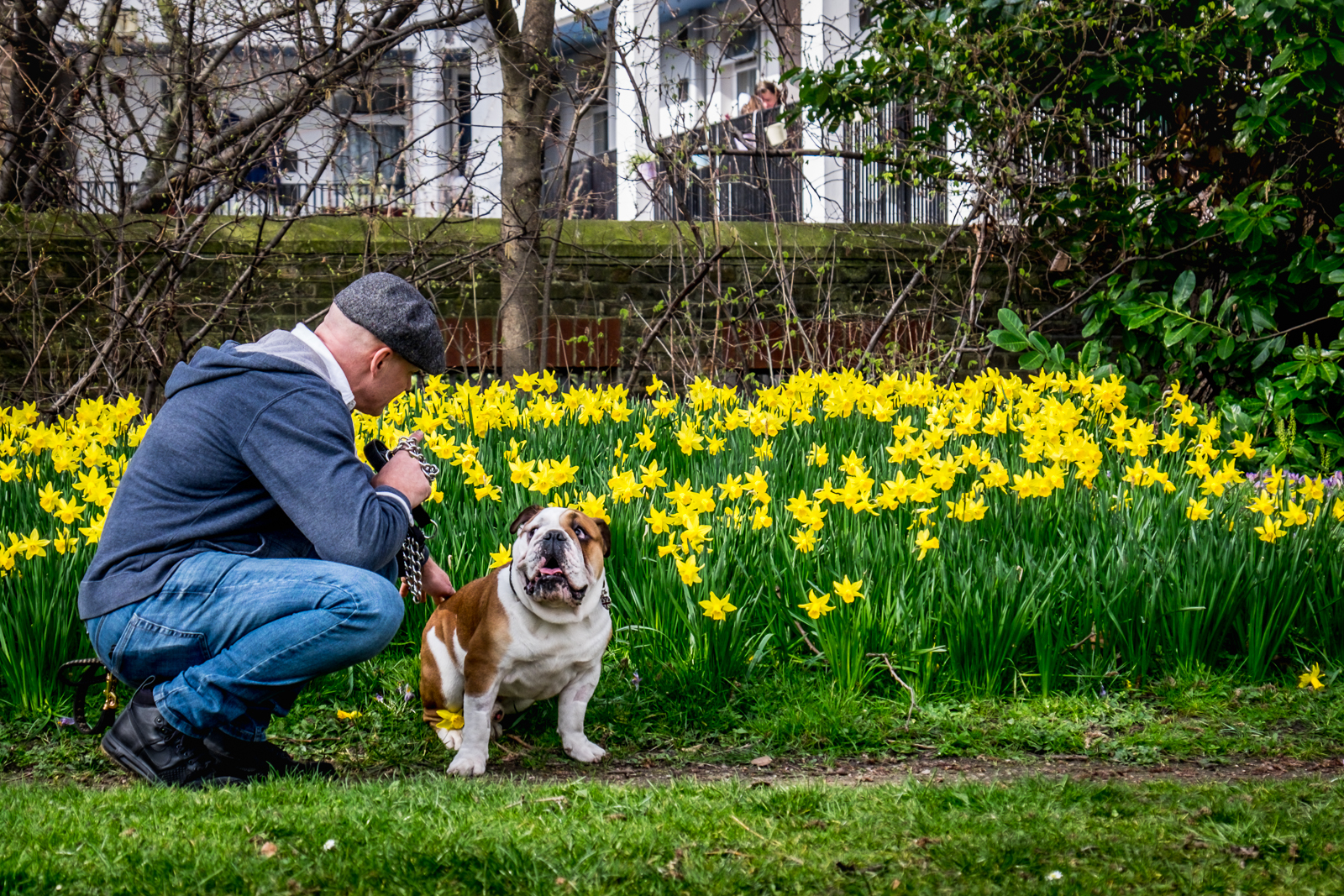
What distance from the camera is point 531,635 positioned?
10.4ft

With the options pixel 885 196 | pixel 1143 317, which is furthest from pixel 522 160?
pixel 885 196

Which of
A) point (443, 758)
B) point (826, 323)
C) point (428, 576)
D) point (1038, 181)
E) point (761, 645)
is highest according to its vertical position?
point (1038, 181)

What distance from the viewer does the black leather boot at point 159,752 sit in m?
3.04

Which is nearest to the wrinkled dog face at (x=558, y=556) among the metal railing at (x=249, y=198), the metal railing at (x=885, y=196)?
the metal railing at (x=249, y=198)

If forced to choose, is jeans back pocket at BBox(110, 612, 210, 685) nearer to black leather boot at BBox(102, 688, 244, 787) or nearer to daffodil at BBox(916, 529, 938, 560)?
black leather boot at BBox(102, 688, 244, 787)

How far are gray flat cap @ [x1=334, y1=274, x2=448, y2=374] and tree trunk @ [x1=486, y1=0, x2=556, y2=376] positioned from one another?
555cm

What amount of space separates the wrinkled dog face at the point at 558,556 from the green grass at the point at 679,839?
0.48 metres

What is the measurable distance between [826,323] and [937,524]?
504 cm

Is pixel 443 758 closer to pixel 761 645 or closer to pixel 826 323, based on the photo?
pixel 761 645

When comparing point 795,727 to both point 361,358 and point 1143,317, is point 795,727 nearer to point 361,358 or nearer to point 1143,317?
point 361,358

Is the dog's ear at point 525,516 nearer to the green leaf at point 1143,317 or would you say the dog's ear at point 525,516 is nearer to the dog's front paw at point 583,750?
the dog's front paw at point 583,750

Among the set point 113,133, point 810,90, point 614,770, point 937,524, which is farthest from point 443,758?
point 810,90

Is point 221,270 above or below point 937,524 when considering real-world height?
above

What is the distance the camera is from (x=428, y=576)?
3500 millimetres
